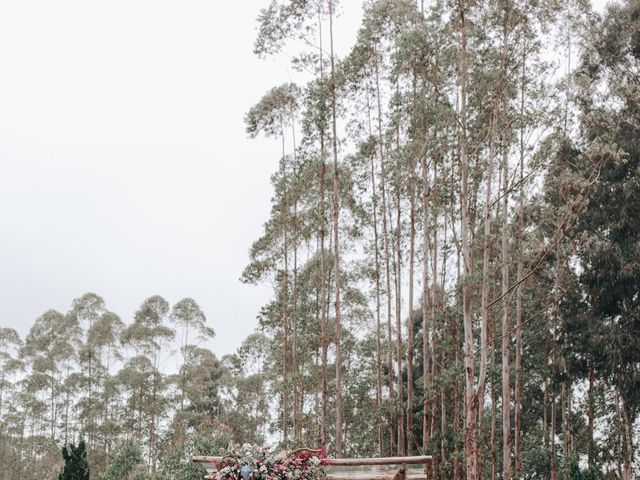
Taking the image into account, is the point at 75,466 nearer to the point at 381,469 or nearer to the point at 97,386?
the point at 381,469

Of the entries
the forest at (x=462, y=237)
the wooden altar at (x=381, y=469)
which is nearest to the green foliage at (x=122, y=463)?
the forest at (x=462, y=237)

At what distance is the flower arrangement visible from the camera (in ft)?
18.0

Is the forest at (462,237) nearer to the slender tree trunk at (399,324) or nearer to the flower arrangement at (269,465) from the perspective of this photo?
the slender tree trunk at (399,324)

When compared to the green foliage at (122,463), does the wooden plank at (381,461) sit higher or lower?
higher

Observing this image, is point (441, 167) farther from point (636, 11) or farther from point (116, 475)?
point (116, 475)

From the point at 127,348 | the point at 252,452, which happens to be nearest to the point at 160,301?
the point at 127,348

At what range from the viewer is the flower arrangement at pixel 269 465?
5.50 m

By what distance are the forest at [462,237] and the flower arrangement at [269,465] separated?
6531 mm

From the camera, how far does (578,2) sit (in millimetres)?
16750

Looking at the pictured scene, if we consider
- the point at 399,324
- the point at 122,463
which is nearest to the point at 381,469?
the point at 399,324

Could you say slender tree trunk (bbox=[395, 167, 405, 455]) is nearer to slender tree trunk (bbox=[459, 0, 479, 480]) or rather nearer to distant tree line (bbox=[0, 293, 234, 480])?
slender tree trunk (bbox=[459, 0, 479, 480])

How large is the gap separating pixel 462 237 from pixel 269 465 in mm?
7661

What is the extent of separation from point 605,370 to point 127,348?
803 inches

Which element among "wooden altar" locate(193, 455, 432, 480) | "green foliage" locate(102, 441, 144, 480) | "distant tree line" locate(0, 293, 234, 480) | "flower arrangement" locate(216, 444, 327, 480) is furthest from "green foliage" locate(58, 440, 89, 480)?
"distant tree line" locate(0, 293, 234, 480)
